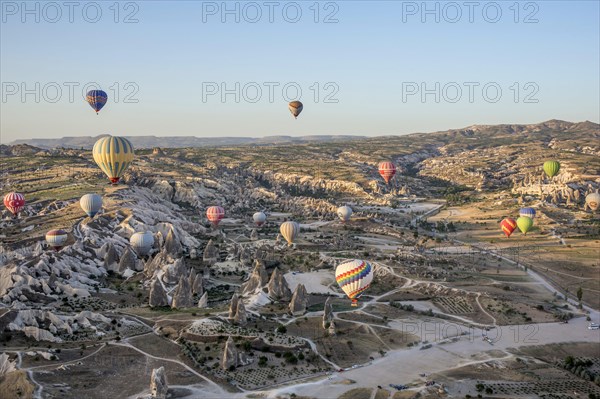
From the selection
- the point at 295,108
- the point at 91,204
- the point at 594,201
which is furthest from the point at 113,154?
the point at 594,201

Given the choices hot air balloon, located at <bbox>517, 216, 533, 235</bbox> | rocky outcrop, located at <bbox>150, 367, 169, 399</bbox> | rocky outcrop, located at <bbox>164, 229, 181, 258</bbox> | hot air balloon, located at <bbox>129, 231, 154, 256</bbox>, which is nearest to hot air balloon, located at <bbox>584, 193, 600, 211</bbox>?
hot air balloon, located at <bbox>517, 216, 533, 235</bbox>

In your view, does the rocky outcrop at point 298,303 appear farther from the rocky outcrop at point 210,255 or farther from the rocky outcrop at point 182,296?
the rocky outcrop at point 210,255

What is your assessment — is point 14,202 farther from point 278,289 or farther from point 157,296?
point 278,289

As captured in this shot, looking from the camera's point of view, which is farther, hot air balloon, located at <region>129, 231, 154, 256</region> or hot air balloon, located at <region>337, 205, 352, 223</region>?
hot air balloon, located at <region>337, 205, 352, 223</region>

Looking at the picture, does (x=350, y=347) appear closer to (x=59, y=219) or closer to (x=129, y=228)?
(x=129, y=228)

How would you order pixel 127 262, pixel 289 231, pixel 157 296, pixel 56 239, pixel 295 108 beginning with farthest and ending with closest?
pixel 295 108
pixel 289 231
pixel 127 262
pixel 56 239
pixel 157 296

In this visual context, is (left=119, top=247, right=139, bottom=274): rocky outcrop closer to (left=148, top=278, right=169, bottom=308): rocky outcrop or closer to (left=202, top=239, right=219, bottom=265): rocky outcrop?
(left=202, top=239, right=219, bottom=265): rocky outcrop

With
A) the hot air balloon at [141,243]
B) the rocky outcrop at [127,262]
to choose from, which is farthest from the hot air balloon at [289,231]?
the rocky outcrop at [127,262]
